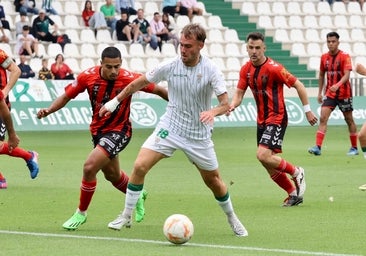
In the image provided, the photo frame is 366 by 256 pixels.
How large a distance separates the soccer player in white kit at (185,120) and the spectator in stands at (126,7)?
989 inches

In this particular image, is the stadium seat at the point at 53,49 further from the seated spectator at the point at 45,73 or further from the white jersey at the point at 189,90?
the white jersey at the point at 189,90

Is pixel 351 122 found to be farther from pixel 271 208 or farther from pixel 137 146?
pixel 271 208

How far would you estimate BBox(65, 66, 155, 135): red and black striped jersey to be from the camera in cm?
1216

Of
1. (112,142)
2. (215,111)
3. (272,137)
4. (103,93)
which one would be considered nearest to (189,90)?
(215,111)

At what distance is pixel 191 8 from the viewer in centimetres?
3831

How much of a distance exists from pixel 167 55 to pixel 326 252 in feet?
88.4

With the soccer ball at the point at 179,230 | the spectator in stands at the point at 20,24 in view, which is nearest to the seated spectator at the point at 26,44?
the spectator in stands at the point at 20,24

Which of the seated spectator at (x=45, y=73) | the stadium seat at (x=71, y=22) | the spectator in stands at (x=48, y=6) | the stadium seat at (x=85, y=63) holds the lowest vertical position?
the stadium seat at (x=85, y=63)

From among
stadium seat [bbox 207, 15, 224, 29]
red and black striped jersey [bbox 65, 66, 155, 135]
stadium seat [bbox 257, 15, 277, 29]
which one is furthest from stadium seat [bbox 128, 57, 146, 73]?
red and black striped jersey [bbox 65, 66, 155, 135]

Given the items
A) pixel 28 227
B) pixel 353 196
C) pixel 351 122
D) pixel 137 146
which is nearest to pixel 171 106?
pixel 28 227

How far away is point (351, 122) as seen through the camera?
2247 cm

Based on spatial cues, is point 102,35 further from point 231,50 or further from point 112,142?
point 112,142

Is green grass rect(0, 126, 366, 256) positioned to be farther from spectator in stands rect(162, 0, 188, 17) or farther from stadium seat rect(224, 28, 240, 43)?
stadium seat rect(224, 28, 240, 43)

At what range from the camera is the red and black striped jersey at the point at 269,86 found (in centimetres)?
1423
